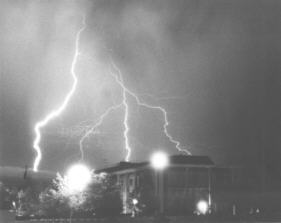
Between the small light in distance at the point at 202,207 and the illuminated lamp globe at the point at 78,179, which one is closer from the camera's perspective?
the illuminated lamp globe at the point at 78,179

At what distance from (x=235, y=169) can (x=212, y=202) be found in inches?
308

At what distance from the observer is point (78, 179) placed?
Result: 160ft

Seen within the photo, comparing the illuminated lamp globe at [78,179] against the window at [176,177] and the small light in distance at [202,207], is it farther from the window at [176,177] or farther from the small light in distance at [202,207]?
the small light in distance at [202,207]

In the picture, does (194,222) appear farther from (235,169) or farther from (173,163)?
(235,169)

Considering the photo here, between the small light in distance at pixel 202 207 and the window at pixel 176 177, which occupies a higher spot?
the window at pixel 176 177

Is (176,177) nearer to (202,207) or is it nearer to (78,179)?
(202,207)

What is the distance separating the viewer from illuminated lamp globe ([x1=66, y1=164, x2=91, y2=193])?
1895 inches

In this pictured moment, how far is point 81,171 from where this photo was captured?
48.9m

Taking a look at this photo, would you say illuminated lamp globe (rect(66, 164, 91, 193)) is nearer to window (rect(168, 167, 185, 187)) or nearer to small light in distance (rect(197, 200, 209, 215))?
window (rect(168, 167, 185, 187))

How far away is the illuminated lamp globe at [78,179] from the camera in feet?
158

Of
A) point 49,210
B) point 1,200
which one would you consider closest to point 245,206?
point 49,210

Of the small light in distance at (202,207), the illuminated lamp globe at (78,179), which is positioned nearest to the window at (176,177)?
the small light in distance at (202,207)

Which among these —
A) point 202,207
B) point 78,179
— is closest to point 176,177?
point 202,207

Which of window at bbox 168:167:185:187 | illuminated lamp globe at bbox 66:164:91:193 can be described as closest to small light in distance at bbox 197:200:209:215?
window at bbox 168:167:185:187
